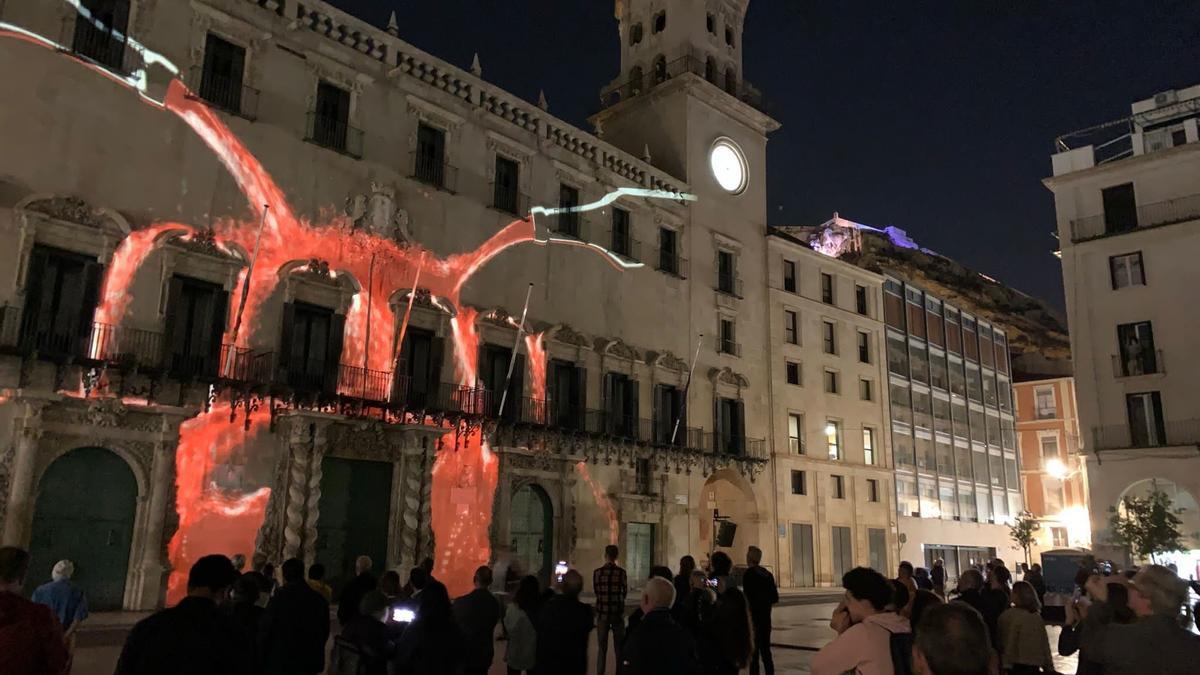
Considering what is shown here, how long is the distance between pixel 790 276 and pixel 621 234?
451 inches

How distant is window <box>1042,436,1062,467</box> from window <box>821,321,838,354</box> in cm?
2733

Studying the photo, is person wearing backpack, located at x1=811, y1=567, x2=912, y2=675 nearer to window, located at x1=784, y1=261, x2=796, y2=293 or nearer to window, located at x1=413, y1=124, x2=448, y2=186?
window, located at x1=413, y1=124, x2=448, y2=186

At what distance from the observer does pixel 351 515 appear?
2348 cm

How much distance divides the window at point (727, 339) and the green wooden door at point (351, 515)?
17.1 m

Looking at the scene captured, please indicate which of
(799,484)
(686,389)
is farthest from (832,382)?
(686,389)

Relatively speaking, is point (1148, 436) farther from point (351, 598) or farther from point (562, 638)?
point (351, 598)

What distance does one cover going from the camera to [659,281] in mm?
34625

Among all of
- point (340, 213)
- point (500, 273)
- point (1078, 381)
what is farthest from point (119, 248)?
point (1078, 381)

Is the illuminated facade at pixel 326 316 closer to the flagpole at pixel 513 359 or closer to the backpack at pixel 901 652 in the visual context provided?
the flagpole at pixel 513 359

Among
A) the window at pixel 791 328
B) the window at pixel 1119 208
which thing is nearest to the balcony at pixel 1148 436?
the window at pixel 1119 208

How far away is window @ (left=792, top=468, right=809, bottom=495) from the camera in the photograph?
38.7 metres

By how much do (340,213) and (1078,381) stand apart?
1142 inches

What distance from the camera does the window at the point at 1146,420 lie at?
105ft

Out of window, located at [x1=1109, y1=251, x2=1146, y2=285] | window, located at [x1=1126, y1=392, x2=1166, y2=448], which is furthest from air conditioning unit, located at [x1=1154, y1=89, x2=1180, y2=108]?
window, located at [x1=1126, y1=392, x2=1166, y2=448]
